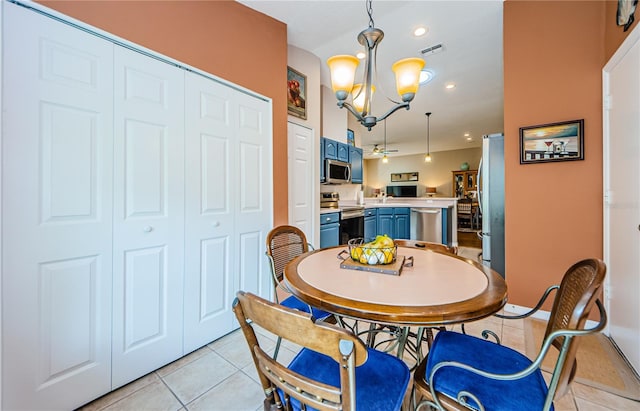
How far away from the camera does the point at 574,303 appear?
0.82m

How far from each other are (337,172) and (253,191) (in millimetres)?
2028

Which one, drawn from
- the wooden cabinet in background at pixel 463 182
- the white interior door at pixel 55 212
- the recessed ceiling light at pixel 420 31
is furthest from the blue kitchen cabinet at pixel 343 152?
the wooden cabinet in background at pixel 463 182

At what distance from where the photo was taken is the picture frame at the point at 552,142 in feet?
6.88

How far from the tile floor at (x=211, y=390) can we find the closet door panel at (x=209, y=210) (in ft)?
0.58

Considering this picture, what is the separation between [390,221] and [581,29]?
3.89 metres

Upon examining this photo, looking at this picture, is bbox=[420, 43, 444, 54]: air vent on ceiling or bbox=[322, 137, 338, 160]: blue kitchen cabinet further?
bbox=[322, 137, 338, 160]: blue kitchen cabinet

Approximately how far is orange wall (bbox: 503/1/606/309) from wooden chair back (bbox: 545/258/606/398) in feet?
5.41

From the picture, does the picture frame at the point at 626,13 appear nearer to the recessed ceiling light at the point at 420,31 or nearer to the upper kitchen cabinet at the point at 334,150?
the recessed ceiling light at the point at 420,31

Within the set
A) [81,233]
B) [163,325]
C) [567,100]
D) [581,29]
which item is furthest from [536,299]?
[81,233]

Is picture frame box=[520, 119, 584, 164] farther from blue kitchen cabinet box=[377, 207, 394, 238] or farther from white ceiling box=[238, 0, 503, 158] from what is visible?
blue kitchen cabinet box=[377, 207, 394, 238]

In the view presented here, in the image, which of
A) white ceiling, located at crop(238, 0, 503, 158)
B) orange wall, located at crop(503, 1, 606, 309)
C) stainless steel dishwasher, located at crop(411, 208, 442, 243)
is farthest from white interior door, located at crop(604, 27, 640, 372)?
stainless steel dishwasher, located at crop(411, 208, 442, 243)

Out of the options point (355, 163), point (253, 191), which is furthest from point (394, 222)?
point (253, 191)

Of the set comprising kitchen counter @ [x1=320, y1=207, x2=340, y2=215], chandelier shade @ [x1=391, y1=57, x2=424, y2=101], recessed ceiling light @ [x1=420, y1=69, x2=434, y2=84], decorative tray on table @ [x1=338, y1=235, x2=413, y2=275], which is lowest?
decorative tray on table @ [x1=338, y1=235, x2=413, y2=275]

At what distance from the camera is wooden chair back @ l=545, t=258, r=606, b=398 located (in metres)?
0.70
